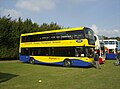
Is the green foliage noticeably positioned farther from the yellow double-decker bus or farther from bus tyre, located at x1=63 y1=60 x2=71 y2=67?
bus tyre, located at x1=63 y1=60 x2=71 y2=67

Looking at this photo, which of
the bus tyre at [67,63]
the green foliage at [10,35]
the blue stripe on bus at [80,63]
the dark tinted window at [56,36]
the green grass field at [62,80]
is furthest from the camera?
the green foliage at [10,35]

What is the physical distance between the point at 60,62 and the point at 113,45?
22283mm

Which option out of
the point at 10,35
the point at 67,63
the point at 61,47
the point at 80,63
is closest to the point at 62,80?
the point at 80,63

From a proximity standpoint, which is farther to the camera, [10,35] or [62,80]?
[10,35]

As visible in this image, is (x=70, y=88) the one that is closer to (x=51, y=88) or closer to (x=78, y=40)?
(x=51, y=88)

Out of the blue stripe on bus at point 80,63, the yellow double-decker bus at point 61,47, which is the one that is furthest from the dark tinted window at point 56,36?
the blue stripe on bus at point 80,63

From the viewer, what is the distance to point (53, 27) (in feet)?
154

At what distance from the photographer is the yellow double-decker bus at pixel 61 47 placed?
871 inches

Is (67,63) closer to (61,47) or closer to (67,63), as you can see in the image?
(67,63)

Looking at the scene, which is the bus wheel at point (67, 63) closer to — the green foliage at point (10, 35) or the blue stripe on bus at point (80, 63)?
the blue stripe on bus at point (80, 63)

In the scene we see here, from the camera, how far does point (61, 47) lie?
2419 cm

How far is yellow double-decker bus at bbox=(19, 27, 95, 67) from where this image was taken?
22.1m

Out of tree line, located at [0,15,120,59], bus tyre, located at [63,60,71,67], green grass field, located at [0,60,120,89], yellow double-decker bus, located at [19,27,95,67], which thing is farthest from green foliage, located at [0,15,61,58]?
green grass field, located at [0,60,120,89]

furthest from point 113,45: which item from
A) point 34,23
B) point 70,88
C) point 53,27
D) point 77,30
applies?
point 70,88
